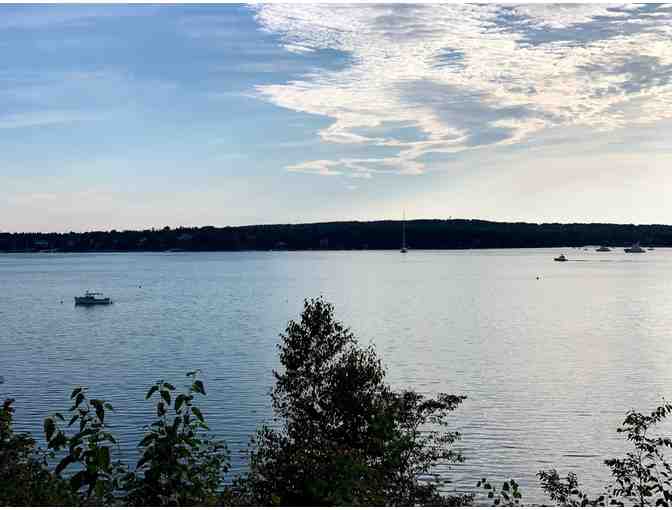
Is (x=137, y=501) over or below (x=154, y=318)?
over

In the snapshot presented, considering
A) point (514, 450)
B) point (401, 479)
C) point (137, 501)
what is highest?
point (137, 501)

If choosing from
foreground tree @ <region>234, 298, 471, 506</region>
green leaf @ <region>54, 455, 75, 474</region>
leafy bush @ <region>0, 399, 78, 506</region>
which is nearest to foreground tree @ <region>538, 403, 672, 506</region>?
foreground tree @ <region>234, 298, 471, 506</region>

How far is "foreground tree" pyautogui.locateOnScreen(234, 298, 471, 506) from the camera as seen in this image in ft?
68.9

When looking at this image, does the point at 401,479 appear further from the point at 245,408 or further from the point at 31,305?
the point at 31,305

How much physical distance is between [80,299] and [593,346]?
97.5 meters

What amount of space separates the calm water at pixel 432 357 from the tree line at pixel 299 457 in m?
8.10

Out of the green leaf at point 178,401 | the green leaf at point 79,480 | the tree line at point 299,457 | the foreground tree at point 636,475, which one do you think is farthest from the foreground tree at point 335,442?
the green leaf at point 79,480

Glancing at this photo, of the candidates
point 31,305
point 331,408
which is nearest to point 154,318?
point 31,305

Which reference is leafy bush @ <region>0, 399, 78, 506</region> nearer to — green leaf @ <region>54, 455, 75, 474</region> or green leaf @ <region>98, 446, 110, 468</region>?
green leaf @ <region>54, 455, 75, 474</region>

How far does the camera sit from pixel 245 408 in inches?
2120

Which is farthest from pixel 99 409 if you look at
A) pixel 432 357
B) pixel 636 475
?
pixel 432 357

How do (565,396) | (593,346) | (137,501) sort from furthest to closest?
(593,346)
(565,396)
(137,501)

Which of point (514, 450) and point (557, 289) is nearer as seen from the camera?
point (514, 450)

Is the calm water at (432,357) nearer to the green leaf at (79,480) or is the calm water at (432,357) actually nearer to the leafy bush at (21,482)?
the leafy bush at (21,482)
